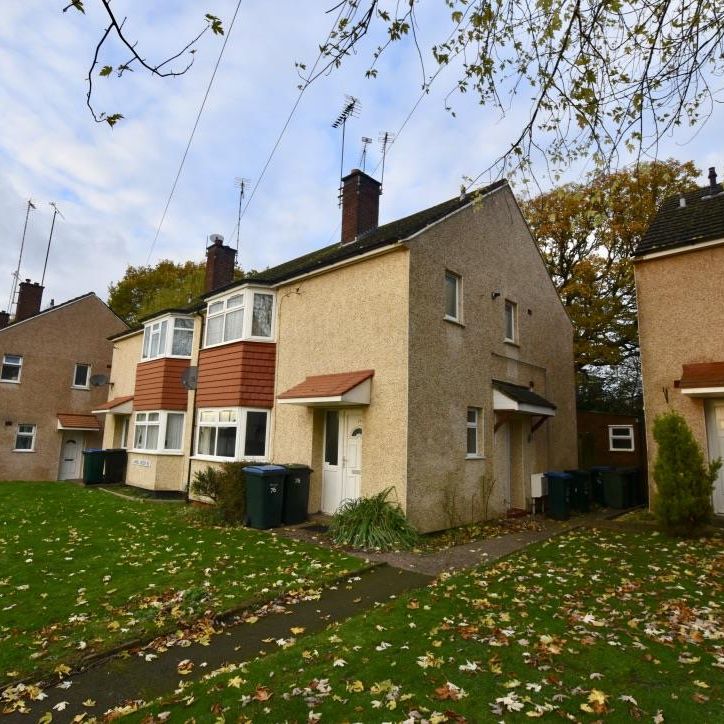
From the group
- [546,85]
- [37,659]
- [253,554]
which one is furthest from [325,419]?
[546,85]

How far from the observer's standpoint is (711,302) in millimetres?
10875

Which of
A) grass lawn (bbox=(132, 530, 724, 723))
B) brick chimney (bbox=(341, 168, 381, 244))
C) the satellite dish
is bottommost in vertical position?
grass lawn (bbox=(132, 530, 724, 723))

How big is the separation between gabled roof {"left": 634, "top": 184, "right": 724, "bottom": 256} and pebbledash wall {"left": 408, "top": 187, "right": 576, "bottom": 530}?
345 cm

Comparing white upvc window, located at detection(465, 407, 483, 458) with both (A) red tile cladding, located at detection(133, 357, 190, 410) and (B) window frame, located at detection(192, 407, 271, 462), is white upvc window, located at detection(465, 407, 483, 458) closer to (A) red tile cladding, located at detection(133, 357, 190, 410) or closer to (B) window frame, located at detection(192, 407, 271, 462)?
(B) window frame, located at detection(192, 407, 271, 462)

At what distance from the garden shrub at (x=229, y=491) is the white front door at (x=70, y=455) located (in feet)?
54.1

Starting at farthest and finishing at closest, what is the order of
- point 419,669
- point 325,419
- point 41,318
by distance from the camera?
point 41,318
point 325,419
point 419,669

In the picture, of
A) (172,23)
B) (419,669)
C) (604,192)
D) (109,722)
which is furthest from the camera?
(604,192)

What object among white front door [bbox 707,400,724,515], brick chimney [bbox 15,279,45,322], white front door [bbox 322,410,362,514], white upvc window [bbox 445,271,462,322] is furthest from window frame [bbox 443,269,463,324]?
brick chimney [bbox 15,279,45,322]

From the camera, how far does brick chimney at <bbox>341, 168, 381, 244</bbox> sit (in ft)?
52.1

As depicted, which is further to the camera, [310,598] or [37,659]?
[310,598]

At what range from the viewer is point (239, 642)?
4902 mm

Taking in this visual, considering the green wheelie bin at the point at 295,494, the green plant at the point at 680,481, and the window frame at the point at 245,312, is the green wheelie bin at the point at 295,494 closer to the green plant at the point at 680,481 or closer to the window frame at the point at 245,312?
the window frame at the point at 245,312

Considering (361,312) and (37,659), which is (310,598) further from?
(361,312)

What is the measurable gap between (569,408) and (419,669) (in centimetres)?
1359
